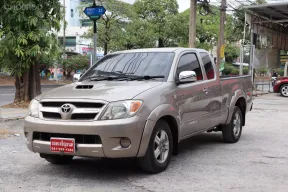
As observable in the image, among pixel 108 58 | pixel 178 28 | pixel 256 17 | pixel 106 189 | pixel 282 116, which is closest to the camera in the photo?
pixel 106 189

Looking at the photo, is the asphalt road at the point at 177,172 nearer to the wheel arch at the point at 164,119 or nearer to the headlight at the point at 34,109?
the wheel arch at the point at 164,119

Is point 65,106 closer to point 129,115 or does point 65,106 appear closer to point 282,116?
point 129,115

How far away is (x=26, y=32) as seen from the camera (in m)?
11.9

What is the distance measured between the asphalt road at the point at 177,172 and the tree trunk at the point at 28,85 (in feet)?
19.4

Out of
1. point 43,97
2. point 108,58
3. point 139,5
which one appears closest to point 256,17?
point 139,5

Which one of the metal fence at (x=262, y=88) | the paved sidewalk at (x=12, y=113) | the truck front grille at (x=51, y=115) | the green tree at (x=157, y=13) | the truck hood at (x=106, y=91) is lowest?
the paved sidewalk at (x=12, y=113)

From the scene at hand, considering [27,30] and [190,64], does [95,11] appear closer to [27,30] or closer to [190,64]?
[27,30]

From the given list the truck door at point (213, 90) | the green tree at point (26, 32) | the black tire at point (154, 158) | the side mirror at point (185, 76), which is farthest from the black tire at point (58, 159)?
the green tree at point (26, 32)

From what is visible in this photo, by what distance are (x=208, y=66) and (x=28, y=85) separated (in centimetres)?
813

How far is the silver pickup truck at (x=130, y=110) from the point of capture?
4820 millimetres

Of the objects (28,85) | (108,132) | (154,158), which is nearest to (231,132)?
(154,158)

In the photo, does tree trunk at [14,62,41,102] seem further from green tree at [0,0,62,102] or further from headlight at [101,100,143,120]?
headlight at [101,100,143,120]

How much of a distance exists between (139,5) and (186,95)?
106ft

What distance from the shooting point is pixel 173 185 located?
4.86 meters
